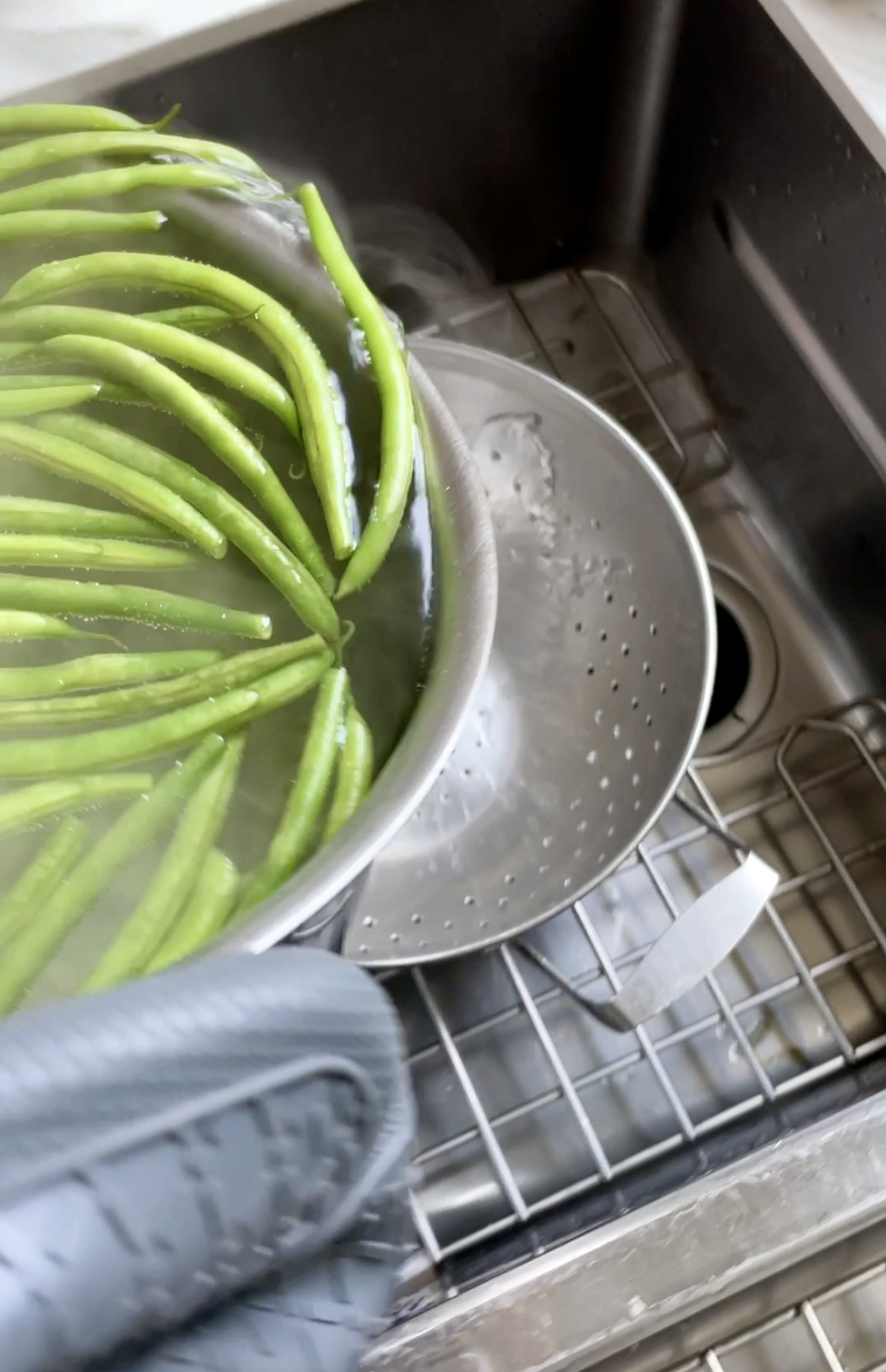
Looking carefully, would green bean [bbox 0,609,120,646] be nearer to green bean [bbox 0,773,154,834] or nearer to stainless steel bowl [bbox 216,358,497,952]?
green bean [bbox 0,773,154,834]

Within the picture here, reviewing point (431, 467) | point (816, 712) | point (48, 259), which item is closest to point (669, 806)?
point (816, 712)

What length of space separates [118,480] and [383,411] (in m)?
0.15

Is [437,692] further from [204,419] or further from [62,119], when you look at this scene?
[62,119]

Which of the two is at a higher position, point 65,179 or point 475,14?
point 475,14

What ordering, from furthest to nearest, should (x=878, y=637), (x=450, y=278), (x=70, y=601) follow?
(x=450, y=278), (x=878, y=637), (x=70, y=601)

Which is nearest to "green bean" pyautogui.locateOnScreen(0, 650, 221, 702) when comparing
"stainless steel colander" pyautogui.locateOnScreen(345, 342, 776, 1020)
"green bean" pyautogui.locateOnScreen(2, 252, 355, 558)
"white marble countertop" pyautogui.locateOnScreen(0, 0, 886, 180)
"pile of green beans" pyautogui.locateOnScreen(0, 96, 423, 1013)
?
"pile of green beans" pyautogui.locateOnScreen(0, 96, 423, 1013)

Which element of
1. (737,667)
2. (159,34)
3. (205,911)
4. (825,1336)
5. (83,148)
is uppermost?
(159,34)

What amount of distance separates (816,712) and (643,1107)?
34 cm

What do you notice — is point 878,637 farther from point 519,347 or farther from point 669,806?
point 519,347

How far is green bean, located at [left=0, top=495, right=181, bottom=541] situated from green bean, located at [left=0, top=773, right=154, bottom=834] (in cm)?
14

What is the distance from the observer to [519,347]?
973mm

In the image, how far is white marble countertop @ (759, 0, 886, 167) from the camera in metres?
0.67

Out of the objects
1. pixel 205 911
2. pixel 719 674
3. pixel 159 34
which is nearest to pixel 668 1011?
pixel 719 674

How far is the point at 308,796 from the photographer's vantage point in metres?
0.53
